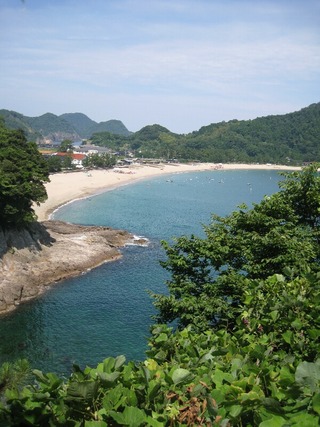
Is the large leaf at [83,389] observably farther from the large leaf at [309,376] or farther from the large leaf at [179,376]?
the large leaf at [309,376]

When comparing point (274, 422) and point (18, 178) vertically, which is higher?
point (18, 178)

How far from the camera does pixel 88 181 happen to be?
83812mm

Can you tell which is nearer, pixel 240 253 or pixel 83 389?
pixel 83 389

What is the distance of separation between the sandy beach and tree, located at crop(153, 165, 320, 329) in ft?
121

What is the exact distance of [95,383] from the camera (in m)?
3.97

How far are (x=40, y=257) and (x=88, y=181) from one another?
5349cm

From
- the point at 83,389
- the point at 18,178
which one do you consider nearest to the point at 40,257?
the point at 18,178

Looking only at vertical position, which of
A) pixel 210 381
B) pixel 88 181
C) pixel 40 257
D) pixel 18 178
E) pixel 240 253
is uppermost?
pixel 18 178

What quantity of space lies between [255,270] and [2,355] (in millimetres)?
13705

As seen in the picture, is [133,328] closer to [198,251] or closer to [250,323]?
[198,251]

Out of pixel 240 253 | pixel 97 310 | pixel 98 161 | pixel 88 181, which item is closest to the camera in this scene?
pixel 240 253

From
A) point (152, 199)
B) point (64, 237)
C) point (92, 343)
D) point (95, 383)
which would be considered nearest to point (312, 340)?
point (95, 383)

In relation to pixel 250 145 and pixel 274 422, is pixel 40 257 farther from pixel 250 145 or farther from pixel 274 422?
pixel 250 145

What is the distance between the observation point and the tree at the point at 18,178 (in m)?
28.3
